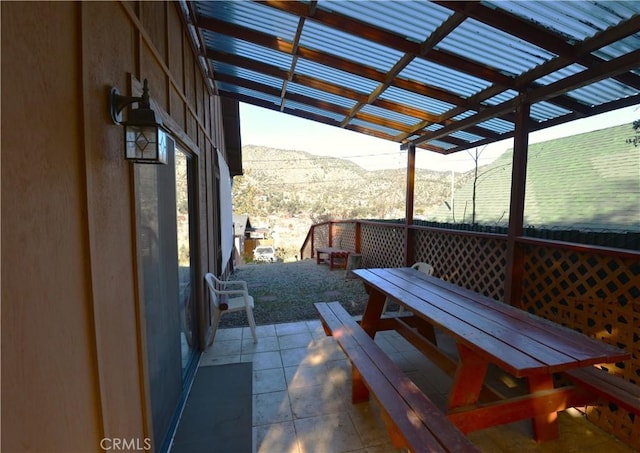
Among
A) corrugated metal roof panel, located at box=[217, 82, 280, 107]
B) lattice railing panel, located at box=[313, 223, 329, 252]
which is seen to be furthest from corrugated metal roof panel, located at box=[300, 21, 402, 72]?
lattice railing panel, located at box=[313, 223, 329, 252]

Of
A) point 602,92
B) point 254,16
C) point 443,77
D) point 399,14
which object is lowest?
point 602,92

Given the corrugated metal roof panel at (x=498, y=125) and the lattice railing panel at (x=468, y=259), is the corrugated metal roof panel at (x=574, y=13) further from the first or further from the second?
the lattice railing panel at (x=468, y=259)

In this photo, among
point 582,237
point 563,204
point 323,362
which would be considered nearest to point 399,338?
point 323,362

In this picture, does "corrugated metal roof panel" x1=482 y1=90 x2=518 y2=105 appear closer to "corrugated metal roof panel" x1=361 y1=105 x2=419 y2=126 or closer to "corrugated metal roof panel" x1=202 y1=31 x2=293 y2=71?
"corrugated metal roof panel" x1=361 y1=105 x2=419 y2=126

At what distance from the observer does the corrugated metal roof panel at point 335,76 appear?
3.22 metres

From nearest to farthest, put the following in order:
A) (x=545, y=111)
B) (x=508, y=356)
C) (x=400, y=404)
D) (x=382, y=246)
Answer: (x=508, y=356) → (x=400, y=404) → (x=545, y=111) → (x=382, y=246)

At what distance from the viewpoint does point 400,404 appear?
1.51 meters

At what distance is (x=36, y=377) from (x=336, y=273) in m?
6.08

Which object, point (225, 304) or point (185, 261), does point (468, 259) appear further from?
point (185, 261)

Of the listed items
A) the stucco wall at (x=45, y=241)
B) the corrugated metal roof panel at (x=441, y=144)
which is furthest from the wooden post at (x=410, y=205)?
the stucco wall at (x=45, y=241)

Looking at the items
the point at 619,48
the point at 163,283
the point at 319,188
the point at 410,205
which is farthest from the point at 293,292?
the point at 319,188

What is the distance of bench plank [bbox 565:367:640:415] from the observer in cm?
149

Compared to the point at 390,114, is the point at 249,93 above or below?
above

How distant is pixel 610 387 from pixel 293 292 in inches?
158
